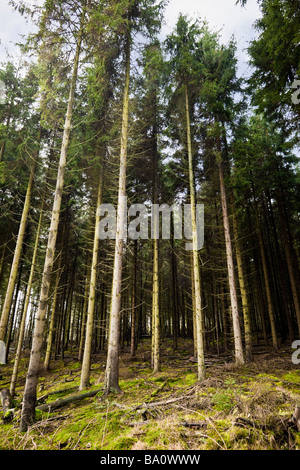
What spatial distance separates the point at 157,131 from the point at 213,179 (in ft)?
15.1

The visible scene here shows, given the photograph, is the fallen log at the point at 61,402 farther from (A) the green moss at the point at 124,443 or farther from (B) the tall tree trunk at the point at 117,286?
(A) the green moss at the point at 124,443

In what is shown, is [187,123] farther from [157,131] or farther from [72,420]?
[72,420]

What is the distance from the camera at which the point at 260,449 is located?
9.76ft

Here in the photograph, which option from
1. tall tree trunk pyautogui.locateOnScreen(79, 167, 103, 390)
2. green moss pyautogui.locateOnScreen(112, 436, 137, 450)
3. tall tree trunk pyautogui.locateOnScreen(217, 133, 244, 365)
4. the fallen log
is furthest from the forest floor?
tall tree trunk pyautogui.locateOnScreen(217, 133, 244, 365)

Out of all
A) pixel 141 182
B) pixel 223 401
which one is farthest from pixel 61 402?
pixel 141 182

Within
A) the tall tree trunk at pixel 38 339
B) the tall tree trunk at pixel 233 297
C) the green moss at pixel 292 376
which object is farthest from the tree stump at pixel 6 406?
the tall tree trunk at pixel 233 297

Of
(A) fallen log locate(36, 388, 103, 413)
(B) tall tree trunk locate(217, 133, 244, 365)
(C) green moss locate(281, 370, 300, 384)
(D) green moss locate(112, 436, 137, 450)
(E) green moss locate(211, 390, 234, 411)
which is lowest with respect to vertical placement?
(A) fallen log locate(36, 388, 103, 413)

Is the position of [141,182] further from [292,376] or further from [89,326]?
[292,376]

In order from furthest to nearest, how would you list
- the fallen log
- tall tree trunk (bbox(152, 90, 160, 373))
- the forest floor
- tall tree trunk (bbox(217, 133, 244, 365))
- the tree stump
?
tall tree trunk (bbox(152, 90, 160, 373)) < tall tree trunk (bbox(217, 133, 244, 365)) < the fallen log < the tree stump < the forest floor

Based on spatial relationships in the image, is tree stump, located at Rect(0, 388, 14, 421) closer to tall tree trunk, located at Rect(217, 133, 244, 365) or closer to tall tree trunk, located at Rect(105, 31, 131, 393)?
tall tree trunk, located at Rect(105, 31, 131, 393)

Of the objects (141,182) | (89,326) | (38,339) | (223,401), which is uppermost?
(141,182)

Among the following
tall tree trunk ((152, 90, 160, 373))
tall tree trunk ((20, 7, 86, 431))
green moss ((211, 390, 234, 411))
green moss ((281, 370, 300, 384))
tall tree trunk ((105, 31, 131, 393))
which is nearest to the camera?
green moss ((211, 390, 234, 411))

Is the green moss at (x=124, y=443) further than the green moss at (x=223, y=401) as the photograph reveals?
No

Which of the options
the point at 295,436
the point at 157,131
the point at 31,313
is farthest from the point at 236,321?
the point at 31,313
